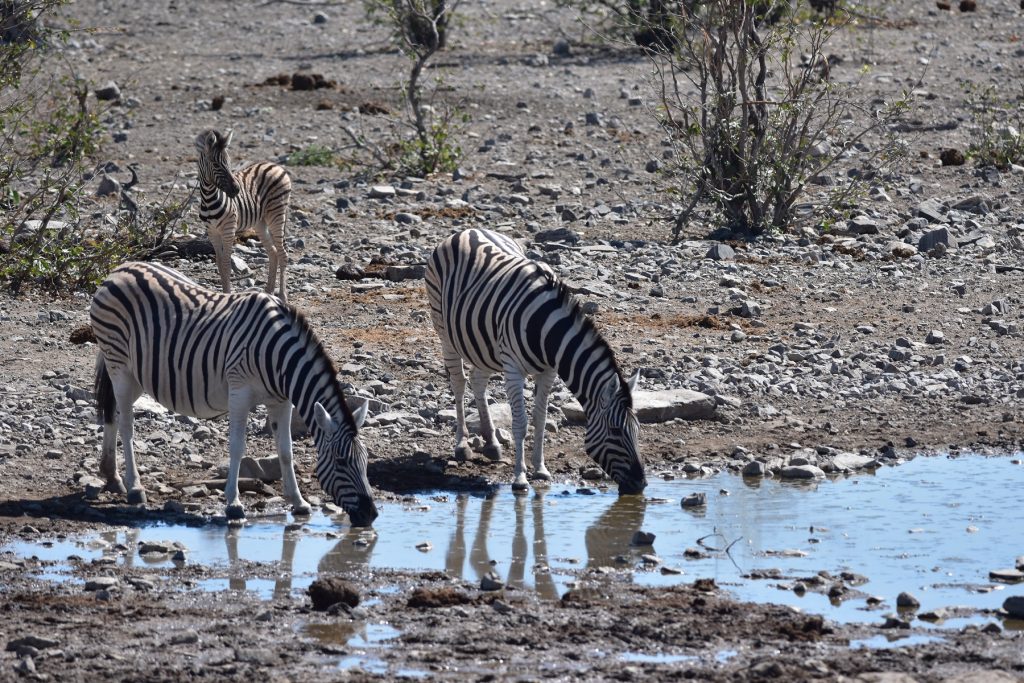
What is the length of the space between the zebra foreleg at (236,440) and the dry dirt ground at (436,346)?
33cm

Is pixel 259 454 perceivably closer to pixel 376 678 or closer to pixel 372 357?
pixel 372 357

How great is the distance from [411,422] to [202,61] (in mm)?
20241

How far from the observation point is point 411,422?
11.6 metres

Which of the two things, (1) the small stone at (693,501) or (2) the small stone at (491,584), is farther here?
(1) the small stone at (693,501)

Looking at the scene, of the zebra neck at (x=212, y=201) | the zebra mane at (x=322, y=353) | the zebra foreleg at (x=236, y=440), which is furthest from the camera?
the zebra neck at (x=212, y=201)

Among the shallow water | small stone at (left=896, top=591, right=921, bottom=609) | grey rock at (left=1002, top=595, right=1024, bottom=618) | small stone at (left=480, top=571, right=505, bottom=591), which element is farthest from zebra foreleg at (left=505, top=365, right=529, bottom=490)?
grey rock at (left=1002, top=595, right=1024, bottom=618)

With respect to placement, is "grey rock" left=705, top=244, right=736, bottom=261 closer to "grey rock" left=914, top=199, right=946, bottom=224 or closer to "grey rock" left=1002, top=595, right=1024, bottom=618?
"grey rock" left=914, top=199, right=946, bottom=224

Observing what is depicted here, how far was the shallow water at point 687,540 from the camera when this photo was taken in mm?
8203

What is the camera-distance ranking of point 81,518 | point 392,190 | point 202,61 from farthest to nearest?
point 202,61
point 392,190
point 81,518

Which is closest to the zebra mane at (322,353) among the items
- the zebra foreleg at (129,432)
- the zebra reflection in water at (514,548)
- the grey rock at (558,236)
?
the zebra reflection in water at (514,548)

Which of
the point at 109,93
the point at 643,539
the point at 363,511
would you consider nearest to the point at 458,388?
the point at 363,511

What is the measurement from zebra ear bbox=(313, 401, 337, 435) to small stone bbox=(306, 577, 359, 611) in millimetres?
1655

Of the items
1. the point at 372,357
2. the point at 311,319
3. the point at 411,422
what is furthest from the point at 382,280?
the point at 411,422

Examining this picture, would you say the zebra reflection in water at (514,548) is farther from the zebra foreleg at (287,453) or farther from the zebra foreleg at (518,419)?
the zebra foreleg at (287,453)
